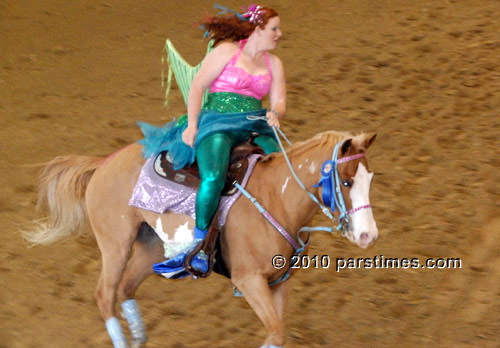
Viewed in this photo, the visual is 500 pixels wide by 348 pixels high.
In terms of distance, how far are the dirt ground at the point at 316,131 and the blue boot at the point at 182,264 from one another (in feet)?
2.97

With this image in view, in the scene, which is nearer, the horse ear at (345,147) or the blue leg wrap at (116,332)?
the horse ear at (345,147)

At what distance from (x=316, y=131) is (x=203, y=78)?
3185 millimetres

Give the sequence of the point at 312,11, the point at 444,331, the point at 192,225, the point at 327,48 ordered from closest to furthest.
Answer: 1. the point at 192,225
2. the point at 444,331
3. the point at 327,48
4. the point at 312,11

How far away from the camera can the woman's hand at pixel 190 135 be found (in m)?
3.25

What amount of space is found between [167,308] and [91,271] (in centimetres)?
69

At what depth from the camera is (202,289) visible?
15.1 ft

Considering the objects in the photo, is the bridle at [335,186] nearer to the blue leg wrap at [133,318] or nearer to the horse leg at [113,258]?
the horse leg at [113,258]

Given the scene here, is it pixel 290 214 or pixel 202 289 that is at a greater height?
pixel 290 214

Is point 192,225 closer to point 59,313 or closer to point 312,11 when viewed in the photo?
point 59,313

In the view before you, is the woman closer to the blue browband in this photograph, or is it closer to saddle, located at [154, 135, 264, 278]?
saddle, located at [154, 135, 264, 278]

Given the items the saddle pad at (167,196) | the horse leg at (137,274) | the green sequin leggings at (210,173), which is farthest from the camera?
the horse leg at (137,274)

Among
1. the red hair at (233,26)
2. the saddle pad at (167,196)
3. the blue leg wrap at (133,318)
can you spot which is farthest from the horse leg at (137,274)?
the red hair at (233,26)

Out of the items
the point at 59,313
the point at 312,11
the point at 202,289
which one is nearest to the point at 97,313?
the point at 59,313

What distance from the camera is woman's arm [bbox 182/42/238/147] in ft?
A: 10.5
